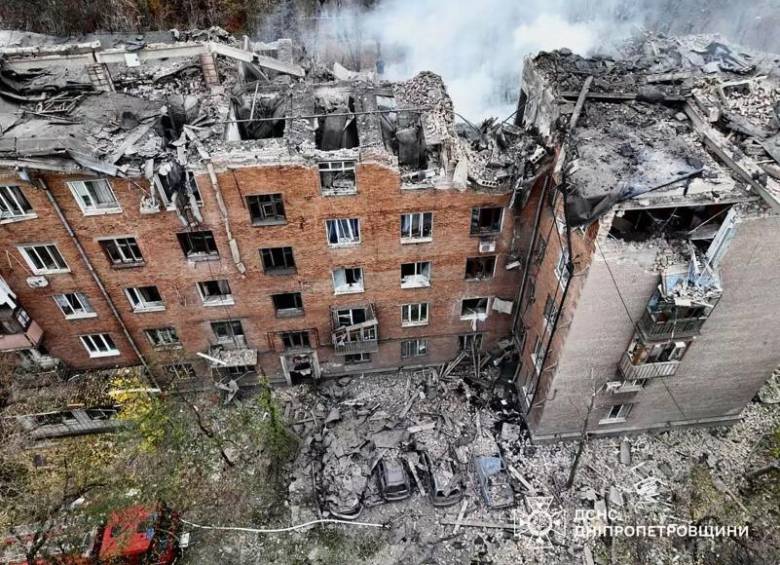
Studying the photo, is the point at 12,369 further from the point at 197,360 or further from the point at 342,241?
the point at 342,241

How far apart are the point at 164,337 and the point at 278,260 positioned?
27.4ft

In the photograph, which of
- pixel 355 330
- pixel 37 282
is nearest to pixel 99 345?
pixel 37 282

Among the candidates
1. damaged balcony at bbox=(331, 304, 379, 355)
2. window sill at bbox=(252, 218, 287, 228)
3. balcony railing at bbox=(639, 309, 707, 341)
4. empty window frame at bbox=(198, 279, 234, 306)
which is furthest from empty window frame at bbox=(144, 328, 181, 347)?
A: balcony railing at bbox=(639, 309, 707, 341)

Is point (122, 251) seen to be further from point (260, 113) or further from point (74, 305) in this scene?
point (260, 113)

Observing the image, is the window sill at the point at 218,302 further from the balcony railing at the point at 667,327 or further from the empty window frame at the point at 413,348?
the balcony railing at the point at 667,327

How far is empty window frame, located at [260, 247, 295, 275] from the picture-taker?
2448 centimetres

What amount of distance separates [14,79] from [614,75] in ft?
87.1

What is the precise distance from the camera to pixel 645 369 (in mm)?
22797

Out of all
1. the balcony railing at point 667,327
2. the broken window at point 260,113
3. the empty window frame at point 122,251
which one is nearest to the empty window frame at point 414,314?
the balcony railing at point 667,327

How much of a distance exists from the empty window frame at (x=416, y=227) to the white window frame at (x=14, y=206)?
15.6 meters

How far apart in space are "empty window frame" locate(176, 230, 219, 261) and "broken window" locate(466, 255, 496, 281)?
39.5 ft

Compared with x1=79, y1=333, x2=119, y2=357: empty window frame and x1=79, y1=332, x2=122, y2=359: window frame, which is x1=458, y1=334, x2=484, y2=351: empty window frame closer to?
x1=79, y1=332, x2=122, y2=359: window frame

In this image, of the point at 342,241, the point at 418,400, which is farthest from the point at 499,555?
the point at 342,241

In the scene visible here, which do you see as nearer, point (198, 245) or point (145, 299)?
point (198, 245)
